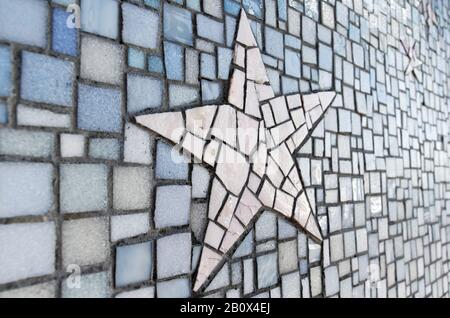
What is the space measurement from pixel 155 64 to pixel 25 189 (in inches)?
25.2

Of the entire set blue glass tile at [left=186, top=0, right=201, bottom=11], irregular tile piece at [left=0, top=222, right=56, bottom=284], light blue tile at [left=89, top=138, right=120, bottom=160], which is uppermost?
blue glass tile at [left=186, top=0, right=201, bottom=11]

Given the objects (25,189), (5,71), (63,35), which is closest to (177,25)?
(63,35)

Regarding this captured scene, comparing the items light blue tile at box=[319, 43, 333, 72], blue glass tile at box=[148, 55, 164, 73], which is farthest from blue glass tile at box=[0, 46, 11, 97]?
light blue tile at box=[319, 43, 333, 72]

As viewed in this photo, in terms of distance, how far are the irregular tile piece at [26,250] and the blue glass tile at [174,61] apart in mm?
697

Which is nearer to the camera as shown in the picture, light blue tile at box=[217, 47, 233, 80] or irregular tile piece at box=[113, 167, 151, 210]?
irregular tile piece at box=[113, 167, 151, 210]

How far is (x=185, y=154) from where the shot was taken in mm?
1646

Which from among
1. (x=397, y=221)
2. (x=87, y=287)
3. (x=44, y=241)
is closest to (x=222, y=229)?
(x=87, y=287)

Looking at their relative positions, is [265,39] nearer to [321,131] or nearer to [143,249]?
[321,131]

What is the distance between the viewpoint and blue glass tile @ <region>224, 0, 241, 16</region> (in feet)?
6.25

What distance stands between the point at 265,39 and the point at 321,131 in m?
0.61

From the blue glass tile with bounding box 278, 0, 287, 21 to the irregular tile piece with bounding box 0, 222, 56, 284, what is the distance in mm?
1534

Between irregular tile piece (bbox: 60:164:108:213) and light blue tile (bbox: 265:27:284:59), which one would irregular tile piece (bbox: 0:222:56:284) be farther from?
light blue tile (bbox: 265:27:284:59)

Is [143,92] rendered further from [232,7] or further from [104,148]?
[232,7]

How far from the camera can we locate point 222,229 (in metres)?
1.77
